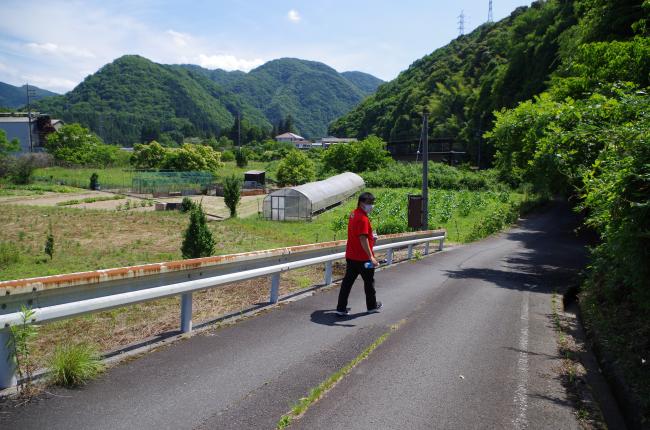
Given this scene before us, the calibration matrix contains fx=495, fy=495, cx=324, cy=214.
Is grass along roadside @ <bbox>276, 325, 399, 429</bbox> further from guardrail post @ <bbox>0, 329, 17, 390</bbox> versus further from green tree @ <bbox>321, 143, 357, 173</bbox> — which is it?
green tree @ <bbox>321, 143, 357, 173</bbox>

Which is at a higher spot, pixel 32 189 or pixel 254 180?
pixel 254 180

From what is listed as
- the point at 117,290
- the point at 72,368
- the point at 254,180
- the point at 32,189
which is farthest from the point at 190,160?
the point at 72,368

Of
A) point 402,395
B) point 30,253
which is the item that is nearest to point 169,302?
point 402,395

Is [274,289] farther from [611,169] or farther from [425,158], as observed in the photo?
[425,158]

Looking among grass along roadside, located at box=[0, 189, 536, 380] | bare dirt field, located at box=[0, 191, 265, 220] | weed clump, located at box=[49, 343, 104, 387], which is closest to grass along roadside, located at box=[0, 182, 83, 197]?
bare dirt field, located at box=[0, 191, 265, 220]

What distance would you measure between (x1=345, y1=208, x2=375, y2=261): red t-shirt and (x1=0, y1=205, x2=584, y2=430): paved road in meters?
0.90

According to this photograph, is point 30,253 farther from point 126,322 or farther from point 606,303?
point 606,303

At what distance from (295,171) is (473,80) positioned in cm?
6180

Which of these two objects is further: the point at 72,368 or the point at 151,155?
the point at 151,155

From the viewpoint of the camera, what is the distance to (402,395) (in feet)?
14.9

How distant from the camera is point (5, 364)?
3.90 metres

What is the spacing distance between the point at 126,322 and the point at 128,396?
424cm

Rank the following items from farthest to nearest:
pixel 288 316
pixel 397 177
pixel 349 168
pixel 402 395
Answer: pixel 349 168 → pixel 397 177 → pixel 288 316 → pixel 402 395

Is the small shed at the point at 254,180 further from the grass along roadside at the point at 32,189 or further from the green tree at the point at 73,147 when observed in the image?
the green tree at the point at 73,147
